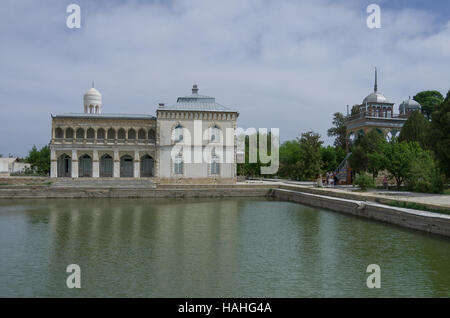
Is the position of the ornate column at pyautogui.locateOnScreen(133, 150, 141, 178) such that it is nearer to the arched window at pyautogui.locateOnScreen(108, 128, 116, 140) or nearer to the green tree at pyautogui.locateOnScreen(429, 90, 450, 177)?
the arched window at pyautogui.locateOnScreen(108, 128, 116, 140)

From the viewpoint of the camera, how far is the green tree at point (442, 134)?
1942cm

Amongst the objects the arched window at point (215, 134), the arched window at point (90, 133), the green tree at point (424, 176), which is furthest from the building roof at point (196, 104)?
the green tree at point (424, 176)

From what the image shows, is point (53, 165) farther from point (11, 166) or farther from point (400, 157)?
point (400, 157)

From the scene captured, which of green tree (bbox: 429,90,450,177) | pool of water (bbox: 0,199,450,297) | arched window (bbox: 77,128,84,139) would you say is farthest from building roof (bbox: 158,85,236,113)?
pool of water (bbox: 0,199,450,297)

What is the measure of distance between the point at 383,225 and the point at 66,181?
2546 cm

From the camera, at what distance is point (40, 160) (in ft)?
144

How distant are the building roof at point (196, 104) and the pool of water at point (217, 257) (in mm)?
21843

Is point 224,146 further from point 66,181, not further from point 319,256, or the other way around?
point 319,256

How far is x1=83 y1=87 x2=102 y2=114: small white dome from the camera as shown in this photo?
42.6 m

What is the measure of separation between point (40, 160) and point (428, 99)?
49.9 m

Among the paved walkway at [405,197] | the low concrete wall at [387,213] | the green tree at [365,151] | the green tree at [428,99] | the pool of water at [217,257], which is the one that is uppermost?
the green tree at [428,99]

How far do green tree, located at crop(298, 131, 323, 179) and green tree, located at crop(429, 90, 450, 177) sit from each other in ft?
53.6

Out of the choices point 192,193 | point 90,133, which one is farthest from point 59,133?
point 192,193

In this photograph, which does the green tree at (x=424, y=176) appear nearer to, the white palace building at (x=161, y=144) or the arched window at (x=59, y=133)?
the white palace building at (x=161, y=144)
